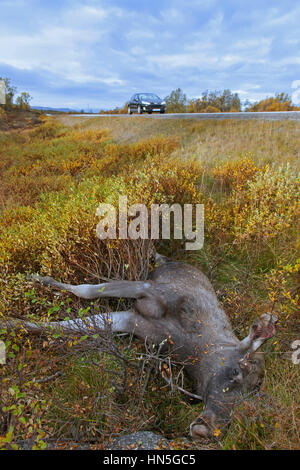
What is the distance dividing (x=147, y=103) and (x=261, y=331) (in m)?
16.3

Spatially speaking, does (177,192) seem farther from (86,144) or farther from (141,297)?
(86,144)

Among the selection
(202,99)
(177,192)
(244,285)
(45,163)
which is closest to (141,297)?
(244,285)

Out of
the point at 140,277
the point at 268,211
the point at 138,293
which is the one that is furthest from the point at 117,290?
the point at 268,211

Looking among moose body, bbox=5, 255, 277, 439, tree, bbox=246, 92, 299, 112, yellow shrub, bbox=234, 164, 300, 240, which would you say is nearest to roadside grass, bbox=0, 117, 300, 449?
yellow shrub, bbox=234, 164, 300, 240

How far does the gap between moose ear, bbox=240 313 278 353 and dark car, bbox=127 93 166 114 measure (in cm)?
1593

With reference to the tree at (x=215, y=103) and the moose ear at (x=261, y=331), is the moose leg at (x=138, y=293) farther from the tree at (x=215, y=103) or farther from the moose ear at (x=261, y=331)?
→ the tree at (x=215, y=103)

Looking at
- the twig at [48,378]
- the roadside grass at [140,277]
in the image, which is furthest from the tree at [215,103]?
the twig at [48,378]

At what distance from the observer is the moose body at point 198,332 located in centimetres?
298

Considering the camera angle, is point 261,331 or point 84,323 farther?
point 84,323

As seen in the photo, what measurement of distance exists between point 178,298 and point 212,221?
2220 millimetres

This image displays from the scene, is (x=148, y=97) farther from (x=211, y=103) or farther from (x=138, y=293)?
(x=138, y=293)

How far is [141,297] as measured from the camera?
3.53 metres

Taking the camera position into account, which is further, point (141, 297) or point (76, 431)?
point (141, 297)

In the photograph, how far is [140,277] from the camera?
4465 mm
